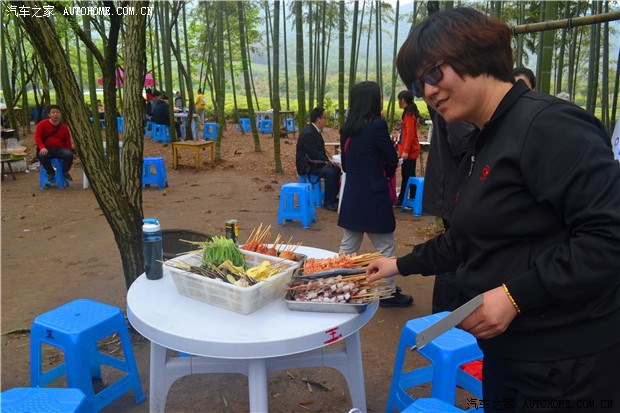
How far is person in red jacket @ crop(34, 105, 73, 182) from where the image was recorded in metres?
8.12

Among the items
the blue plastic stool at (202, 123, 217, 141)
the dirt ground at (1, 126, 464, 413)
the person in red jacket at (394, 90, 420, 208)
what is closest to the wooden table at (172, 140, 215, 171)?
the dirt ground at (1, 126, 464, 413)

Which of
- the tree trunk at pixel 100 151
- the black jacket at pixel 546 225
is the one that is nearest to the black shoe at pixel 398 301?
Result: the tree trunk at pixel 100 151

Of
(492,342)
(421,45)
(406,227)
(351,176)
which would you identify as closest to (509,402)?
(492,342)

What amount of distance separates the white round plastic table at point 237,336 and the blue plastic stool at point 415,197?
4988 mm

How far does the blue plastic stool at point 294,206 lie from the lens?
19.9ft

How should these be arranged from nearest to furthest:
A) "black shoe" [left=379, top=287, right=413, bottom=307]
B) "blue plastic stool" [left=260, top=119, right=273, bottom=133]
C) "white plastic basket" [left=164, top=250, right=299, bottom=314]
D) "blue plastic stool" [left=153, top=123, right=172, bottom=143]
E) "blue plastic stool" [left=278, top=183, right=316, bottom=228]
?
"white plastic basket" [left=164, top=250, right=299, bottom=314], "black shoe" [left=379, top=287, right=413, bottom=307], "blue plastic stool" [left=278, top=183, right=316, bottom=228], "blue plastic stool" [left=153, top=123, right=172, bottom=143], "blue plastic stool" [left=260, top=119, right=273, bottom=133]

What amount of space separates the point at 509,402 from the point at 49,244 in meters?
5.49

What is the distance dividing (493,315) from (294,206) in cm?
532

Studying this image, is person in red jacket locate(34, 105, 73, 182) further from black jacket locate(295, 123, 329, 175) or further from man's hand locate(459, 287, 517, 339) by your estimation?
man's hand locate(459, 287, 517, 339)

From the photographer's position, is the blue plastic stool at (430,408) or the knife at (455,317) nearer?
the knife at (455,317)

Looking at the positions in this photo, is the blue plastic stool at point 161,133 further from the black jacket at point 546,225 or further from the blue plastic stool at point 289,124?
the black jacket at point 546,225

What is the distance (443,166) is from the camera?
116 inches

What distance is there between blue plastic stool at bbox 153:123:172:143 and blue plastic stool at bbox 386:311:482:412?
1210 centimetres

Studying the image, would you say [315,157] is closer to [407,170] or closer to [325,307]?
[407,170]
